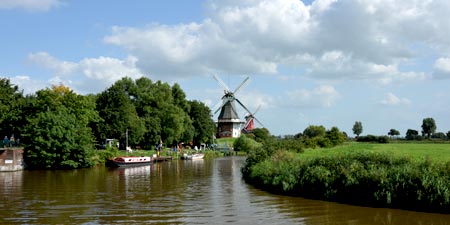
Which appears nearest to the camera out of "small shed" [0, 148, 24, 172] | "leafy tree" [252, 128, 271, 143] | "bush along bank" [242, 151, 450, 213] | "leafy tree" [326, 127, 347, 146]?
"bush along bank" [242, 151, 450, 213]

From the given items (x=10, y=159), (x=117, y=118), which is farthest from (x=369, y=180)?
(x=117, y=118)

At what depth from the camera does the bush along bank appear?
74.8 ft

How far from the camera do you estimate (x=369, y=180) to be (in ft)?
83.7

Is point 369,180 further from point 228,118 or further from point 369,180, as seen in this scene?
point 228,118

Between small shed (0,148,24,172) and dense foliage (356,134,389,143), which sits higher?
dense foliage (356,134,389,143)

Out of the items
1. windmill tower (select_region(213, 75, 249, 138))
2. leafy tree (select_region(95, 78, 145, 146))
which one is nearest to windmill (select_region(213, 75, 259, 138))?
windmill tower (select_region(213, 75, 249, 138))

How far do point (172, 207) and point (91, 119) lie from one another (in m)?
43.7

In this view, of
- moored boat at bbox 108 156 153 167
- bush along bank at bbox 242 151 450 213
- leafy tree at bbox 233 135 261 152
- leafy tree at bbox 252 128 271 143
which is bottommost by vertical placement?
bush along bank at bbox 242 151 450 213

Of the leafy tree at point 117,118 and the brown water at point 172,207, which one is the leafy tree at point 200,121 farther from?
the brown water at point 172,207

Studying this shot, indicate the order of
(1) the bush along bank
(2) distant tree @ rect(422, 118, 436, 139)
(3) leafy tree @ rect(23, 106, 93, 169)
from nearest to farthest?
1. (1) the bush along bank
2. (3) leafy tree @ rect(23, 106, 93, 169)
3. (2) distant tree @ rect(422, 118, 436, 139)

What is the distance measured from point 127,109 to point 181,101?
83.6 feet

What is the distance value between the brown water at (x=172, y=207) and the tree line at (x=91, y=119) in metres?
18.3

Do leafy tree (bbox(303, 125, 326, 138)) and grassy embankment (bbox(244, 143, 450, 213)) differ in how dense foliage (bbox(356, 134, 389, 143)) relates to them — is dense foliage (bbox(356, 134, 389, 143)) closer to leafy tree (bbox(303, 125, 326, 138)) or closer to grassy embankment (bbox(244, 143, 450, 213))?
leafy tree (bbox(303, 125, 326, 138))

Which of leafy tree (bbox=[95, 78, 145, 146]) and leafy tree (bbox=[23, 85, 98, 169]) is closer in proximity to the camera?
leafy tree (bbox=[23, 85, 98, 169])
